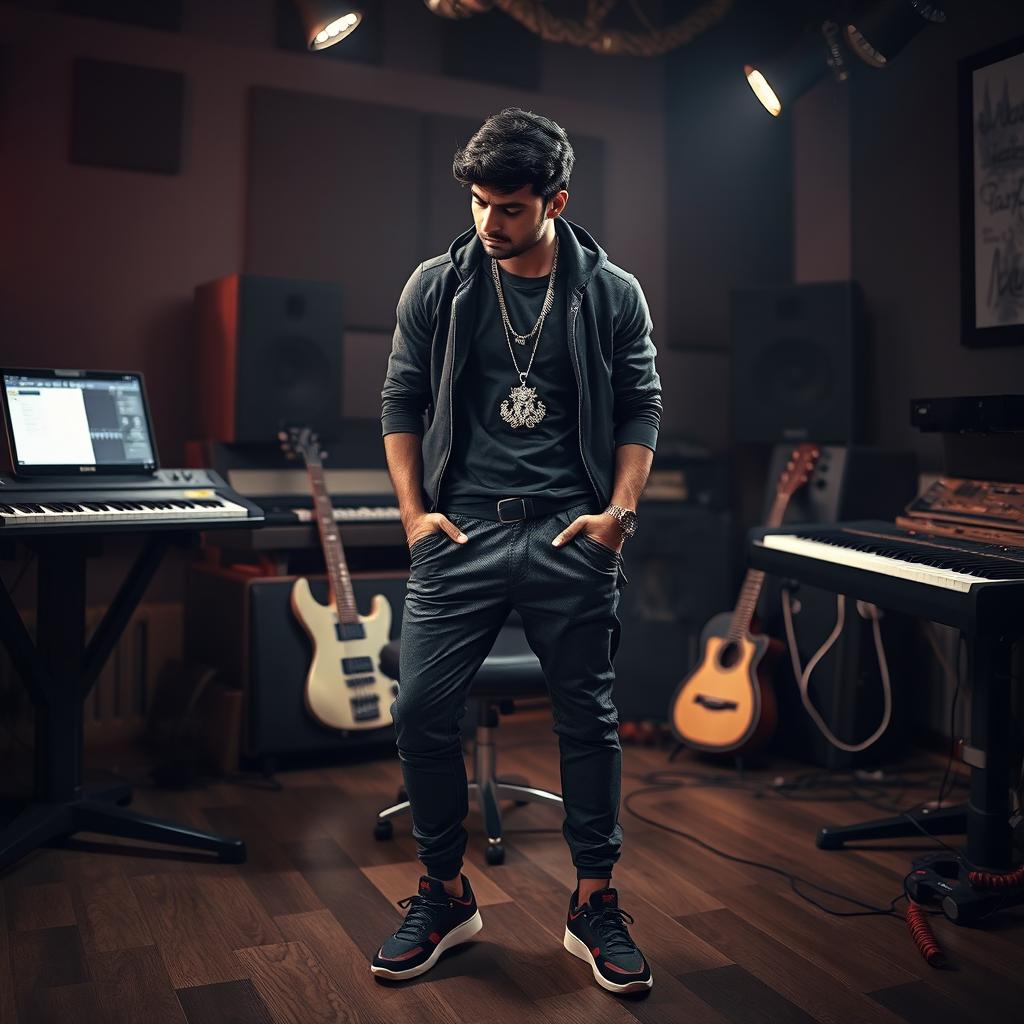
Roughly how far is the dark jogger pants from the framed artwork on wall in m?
1.94

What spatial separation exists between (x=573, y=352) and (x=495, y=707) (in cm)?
120

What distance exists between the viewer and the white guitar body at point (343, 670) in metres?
3.44

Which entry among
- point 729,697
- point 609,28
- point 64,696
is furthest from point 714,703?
point 609,28

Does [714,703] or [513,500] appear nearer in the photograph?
[513,500]

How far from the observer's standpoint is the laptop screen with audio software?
2.80m

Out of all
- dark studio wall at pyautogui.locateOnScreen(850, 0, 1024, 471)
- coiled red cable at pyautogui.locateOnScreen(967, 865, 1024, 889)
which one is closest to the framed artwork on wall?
dark studio wall at pyautogui.locateOnScreen(850, 0, 1024, 471)

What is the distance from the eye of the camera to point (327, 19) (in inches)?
128

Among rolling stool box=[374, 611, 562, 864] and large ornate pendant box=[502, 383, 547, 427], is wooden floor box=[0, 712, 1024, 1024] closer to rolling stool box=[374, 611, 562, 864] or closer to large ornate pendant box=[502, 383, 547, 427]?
rolling stool box=[374, 611, 562, 864]

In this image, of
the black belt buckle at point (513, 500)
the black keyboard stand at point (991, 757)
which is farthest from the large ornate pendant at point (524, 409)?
the black keyboard stand at point (991, 757)

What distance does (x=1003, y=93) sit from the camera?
338cm

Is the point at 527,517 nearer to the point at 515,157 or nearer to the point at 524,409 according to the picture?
the point at 524,409

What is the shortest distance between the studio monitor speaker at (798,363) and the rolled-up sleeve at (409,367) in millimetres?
1945

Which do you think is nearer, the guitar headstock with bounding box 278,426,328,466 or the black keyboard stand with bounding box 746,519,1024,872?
the black keyboard stand with bounding box 746,519,1024,872

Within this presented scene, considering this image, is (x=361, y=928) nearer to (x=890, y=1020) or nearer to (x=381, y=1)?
(x=890, y=1020)
